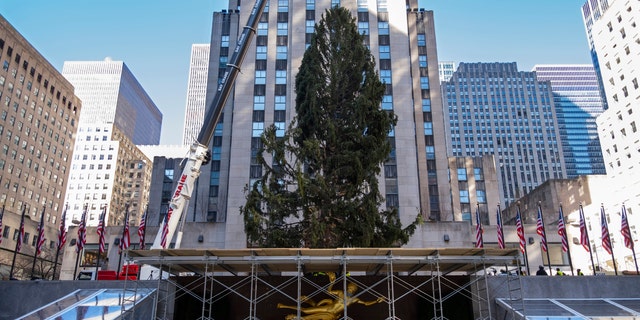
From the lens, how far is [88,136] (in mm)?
149500

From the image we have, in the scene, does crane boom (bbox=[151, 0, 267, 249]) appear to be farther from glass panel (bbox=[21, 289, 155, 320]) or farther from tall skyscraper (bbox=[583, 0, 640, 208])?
tall skyscraper (bbox=[583, 0, 640, 208])

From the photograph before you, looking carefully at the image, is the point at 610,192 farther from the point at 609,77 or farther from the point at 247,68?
the point at 247,68

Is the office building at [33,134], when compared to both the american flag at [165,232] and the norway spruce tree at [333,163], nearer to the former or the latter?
the american flag at [165,232]

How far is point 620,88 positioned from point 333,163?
75.8 metres

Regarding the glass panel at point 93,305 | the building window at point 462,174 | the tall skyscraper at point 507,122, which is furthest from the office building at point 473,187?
the tall skyscraper at point 507,122

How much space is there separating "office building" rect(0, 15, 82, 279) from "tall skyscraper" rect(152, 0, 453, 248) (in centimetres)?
4430

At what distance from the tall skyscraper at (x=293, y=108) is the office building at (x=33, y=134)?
145 feet

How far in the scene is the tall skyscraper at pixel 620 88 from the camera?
7588 cm

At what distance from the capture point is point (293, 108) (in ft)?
165

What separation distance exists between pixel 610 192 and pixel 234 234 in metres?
58.2

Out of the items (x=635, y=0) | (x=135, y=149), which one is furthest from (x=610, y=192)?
(x=135, y=149)

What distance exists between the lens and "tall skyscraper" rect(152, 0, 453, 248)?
155 ft

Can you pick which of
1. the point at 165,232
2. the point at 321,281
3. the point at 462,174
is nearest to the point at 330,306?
the point at 321,281

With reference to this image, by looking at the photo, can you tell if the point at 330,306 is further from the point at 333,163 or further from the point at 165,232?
the point at 165,232
